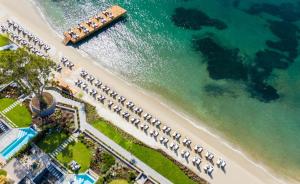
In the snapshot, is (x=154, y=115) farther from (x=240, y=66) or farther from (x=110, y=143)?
(x=240, y=66)

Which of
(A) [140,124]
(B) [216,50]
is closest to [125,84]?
(A) [140,124]

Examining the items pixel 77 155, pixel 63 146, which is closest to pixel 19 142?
pixel 63 146

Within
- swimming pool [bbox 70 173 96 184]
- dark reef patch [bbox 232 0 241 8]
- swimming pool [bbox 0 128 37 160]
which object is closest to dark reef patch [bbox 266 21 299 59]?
dark reef patch [bbox 232 0 241 8]

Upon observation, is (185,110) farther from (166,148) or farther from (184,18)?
(184,18)

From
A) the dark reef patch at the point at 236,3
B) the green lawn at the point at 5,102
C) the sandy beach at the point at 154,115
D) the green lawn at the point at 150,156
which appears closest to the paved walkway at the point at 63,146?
the green lawn at the point at 150,156

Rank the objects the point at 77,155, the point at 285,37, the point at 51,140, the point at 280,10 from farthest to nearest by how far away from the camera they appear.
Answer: the point at 280,10, the point at 285,37, the point at 51,140, the point at 77,155

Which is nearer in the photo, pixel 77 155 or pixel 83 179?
pixel 83 179

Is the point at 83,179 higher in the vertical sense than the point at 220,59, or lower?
lower
